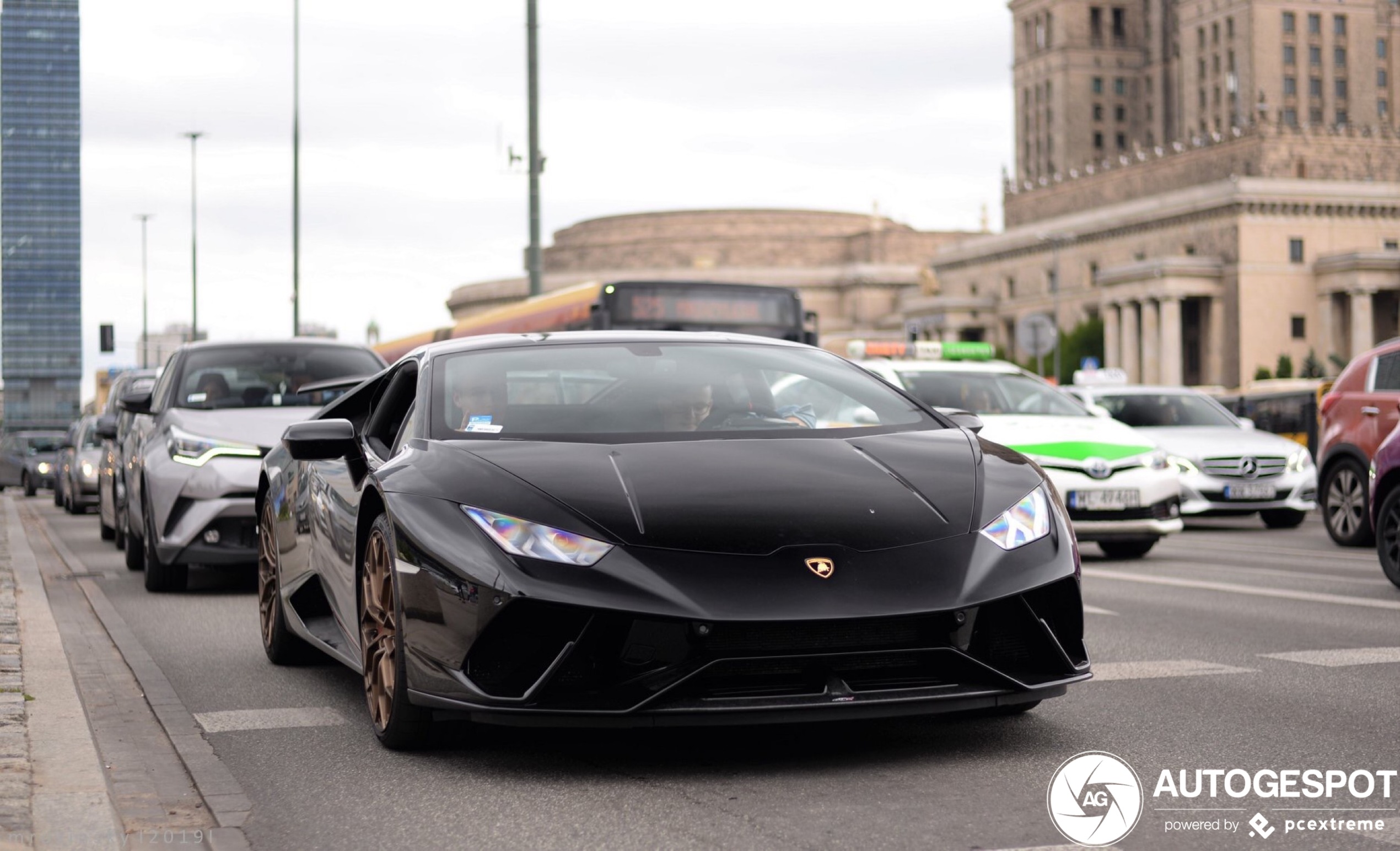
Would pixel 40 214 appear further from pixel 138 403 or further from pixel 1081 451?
pixel 1081 451

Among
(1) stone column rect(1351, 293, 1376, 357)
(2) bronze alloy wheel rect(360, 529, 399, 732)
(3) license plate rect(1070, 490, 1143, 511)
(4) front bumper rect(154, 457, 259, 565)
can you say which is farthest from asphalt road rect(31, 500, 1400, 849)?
(1) stone column rect(1351, 293, 1376, 357)

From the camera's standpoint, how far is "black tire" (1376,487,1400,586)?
10.7 metres

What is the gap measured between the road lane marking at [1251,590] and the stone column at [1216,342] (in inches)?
3824

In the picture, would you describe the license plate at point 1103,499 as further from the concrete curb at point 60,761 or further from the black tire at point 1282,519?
the concrete curb at point 60,761

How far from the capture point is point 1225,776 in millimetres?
4723

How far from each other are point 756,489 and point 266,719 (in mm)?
2171

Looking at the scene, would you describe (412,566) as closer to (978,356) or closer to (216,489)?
(216,489)

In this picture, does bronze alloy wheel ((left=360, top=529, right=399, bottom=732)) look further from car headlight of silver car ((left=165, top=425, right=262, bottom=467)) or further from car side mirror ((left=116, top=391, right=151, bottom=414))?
car side mirror ((left=116, top=391, right=151, bottom=414))

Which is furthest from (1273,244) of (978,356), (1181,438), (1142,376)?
(1181,438)

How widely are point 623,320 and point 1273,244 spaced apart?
Answer: 86946 millimetres

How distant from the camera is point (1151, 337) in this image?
106938 mm

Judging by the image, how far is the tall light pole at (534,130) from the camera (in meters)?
26.1

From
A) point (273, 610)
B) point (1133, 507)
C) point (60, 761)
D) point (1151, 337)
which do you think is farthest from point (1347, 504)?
point (1151, 337)

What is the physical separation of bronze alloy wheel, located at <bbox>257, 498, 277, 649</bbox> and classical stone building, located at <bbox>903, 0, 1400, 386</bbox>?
3375 inches
